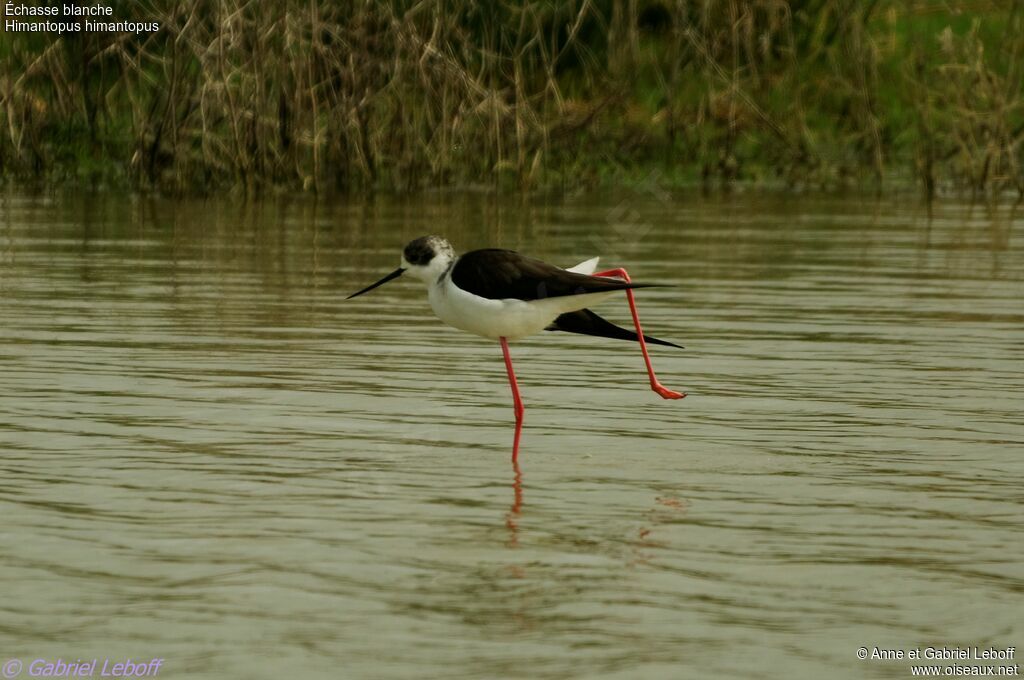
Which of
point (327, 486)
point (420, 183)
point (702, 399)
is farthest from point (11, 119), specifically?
point (327, 486)

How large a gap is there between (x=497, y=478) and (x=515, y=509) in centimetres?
53

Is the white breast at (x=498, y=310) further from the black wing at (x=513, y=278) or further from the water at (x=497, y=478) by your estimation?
the water at (x=497, y=478)

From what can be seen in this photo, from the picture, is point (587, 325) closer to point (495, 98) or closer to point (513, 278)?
point (513, 278)

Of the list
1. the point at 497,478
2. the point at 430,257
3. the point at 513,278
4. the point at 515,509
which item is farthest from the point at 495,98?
the point at 515,509

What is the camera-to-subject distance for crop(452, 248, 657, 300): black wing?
742 centimetres

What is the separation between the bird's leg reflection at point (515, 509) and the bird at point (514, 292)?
225 millimetres

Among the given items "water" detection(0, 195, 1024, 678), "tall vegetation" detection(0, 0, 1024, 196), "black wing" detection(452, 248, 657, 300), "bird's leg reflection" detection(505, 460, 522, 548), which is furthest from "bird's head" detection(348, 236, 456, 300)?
"tall vegetation" detection(0, 0, 1024, 196)

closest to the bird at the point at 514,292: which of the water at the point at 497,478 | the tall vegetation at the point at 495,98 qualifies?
the water at the point at 497,478

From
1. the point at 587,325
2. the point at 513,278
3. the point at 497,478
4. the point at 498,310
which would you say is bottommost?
the point at 497,478

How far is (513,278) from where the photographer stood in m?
7.53

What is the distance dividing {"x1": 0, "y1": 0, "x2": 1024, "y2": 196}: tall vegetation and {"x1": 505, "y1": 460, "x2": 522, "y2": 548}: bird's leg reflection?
1151 cm

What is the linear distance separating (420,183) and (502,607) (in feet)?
48.6

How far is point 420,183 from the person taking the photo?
65.1ft

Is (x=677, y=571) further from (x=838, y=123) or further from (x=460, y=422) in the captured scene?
(x=838, y=123)
